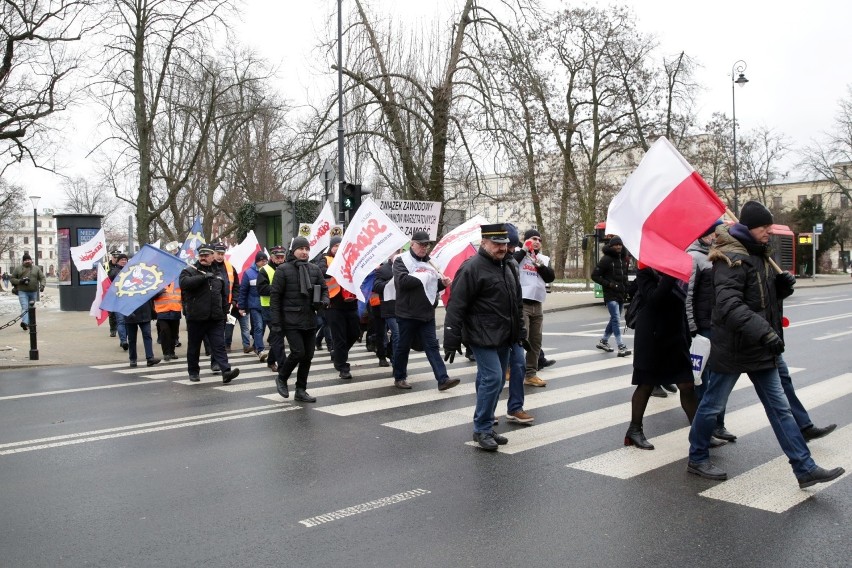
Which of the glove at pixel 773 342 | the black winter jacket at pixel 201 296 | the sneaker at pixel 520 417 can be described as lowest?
the sneaker at pixel 520 417

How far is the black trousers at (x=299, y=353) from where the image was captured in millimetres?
8414

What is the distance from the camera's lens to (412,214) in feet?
40.8

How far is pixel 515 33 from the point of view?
21.9m

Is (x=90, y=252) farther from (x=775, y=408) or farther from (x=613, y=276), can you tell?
(x=775, y=408)

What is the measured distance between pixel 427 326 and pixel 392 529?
4.89 meters

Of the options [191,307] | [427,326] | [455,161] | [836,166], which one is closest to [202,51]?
[455,161]

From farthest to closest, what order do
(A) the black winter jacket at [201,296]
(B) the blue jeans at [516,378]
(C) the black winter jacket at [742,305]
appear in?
(A) the black winter jacket at [201,296]
(B) the blue jeans at [516,378]
(C) the black winter jacket at [742,305]

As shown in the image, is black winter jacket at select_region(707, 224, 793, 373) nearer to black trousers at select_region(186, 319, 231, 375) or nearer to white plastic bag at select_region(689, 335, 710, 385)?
white plastic bag at select_region(689, 335, 710, 385)

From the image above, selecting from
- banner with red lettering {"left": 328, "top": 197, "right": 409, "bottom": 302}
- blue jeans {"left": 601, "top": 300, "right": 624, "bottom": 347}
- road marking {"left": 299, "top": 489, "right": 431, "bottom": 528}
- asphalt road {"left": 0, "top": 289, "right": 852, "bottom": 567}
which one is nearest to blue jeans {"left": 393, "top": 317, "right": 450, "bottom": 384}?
asphalt road {"left": 0, "top": 289, "right": 852, "bottom": 567}

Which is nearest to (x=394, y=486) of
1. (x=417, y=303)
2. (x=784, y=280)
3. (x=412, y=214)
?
(x=784, y=280)

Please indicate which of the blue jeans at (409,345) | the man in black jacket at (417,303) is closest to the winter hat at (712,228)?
the man in black jacket at (417,303)

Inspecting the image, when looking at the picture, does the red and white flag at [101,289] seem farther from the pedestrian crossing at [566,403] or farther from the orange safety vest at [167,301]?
the orange safety vest at [167,301]

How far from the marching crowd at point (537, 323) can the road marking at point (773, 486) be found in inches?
5.6

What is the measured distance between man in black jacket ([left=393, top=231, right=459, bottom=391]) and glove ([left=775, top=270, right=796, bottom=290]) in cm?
436
